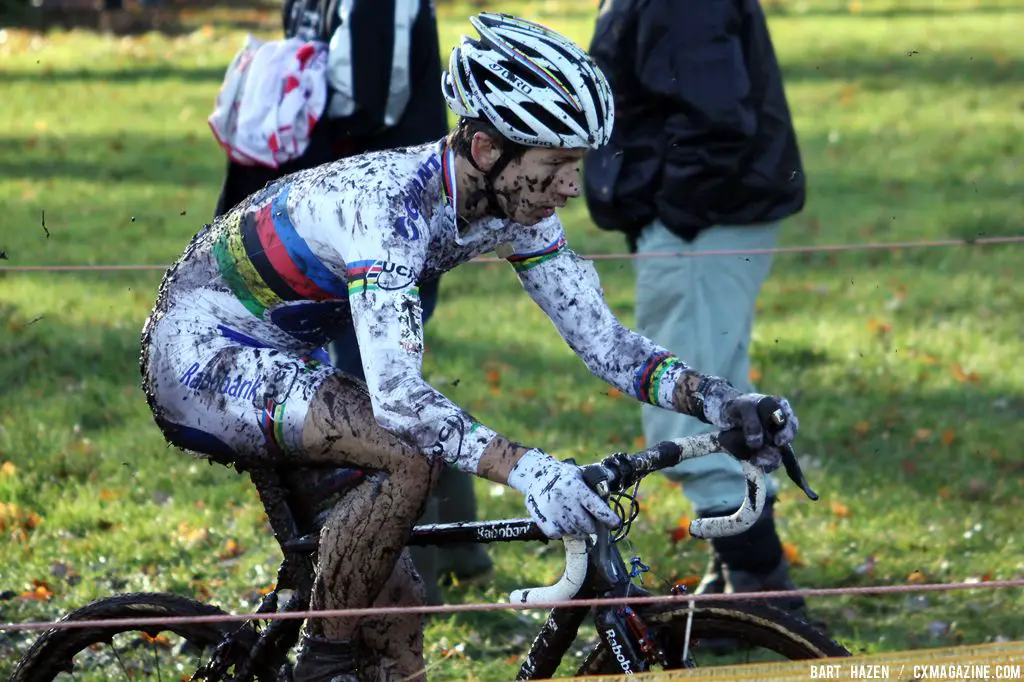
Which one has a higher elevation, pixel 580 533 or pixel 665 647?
pixel 580 533

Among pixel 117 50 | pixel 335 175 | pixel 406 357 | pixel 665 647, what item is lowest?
pixel 117 50

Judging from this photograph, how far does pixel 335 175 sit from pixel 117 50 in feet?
51.3

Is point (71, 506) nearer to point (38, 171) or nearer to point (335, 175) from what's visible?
point (335, 175)

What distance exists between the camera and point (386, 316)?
3.26m

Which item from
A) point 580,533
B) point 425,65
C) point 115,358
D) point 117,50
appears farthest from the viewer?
point 117,50

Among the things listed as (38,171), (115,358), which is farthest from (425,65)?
(38,171)

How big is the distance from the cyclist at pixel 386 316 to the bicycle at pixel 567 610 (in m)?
0.15

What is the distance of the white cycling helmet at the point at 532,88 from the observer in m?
3.39

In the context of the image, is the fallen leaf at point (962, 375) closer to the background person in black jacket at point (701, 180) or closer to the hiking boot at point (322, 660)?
the background person in black jacket at point (701, 180)

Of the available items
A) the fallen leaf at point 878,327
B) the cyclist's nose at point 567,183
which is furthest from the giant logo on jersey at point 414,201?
the fallen leaf at point 878,327

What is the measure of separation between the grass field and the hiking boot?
55.0 inches

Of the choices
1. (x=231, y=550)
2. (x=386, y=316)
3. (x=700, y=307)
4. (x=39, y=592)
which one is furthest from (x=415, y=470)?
(x=231, y=550)

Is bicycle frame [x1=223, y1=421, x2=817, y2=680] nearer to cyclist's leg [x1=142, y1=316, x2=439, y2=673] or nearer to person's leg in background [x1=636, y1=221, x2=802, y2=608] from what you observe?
cyclist's leg [x1=142, y1=316, x2=439, y2=673]

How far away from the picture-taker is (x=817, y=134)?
45.2ft
